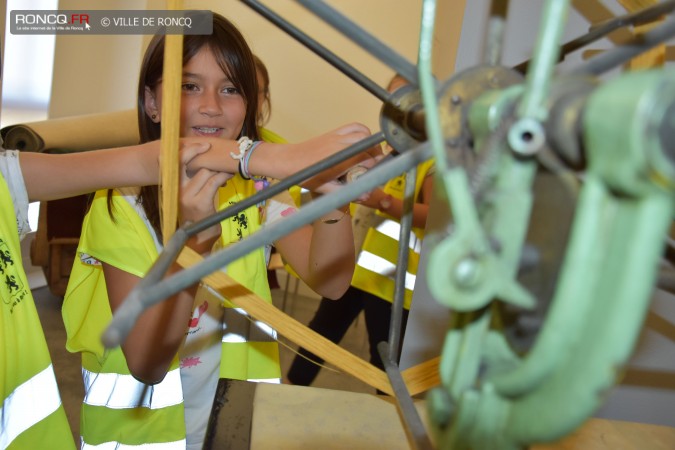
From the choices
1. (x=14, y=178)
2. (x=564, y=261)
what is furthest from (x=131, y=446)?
(x=564, y=261)

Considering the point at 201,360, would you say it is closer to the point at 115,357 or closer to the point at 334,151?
the point at 115,357

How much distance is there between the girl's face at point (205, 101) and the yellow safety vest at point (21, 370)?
11.5 inches

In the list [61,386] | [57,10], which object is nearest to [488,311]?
[61,386]

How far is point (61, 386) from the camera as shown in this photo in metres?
2.16

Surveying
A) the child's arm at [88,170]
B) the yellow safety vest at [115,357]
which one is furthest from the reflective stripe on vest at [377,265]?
the child's arm at [88,170]

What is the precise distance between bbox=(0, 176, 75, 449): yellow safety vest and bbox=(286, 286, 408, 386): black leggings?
3.29 feet

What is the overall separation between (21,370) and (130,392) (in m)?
0.20

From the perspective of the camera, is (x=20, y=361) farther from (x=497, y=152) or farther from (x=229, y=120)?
(x=497, y=152)

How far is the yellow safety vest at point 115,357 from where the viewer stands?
927mm

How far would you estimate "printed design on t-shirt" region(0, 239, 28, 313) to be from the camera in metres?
0.80

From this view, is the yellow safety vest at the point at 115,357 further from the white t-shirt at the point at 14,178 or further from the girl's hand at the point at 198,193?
the girl's hand at the point at 198,193

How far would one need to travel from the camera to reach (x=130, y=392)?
38.4 inches

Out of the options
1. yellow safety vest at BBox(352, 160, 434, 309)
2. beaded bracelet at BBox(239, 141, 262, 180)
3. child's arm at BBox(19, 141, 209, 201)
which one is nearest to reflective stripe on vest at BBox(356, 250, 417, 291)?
yellow safety vest at BBox(352, 160, 434, 309)

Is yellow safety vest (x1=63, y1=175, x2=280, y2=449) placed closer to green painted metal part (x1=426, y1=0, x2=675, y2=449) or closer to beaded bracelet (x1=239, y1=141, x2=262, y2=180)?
beaded bracelet (x1=239, y1=141, x2=262, y2=180)
